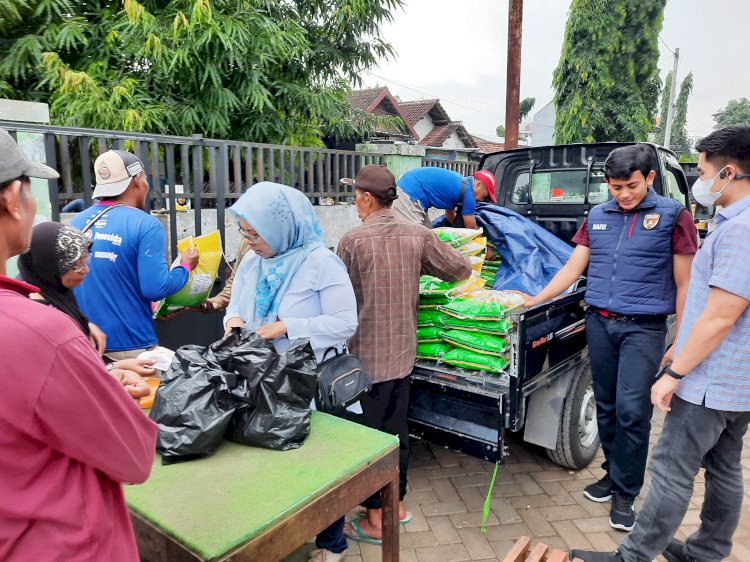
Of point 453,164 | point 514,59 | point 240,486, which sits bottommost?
point 240,486

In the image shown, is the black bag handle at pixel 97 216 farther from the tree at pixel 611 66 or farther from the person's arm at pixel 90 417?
the tree at pixel 611 66

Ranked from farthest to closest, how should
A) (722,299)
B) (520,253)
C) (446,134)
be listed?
(446,134)
(520,253)
(722,299)

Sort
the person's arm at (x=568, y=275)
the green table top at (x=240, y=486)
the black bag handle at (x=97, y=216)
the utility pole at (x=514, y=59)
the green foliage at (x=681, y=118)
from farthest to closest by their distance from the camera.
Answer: the green foliage at (x=681, y=118)
the utility pole at (x=514, y=59)
the person's arm at (x=568, y=275)
the black bag handle at (x=97, y=216)
the green table top at (x=240, y=486)

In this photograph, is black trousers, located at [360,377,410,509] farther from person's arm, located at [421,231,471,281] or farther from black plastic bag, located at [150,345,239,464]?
black plastic bag, located at [150,345,239,464]

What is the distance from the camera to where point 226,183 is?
435 centimetres

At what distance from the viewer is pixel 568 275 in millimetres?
3068

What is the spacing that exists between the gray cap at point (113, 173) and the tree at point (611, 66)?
19.1m

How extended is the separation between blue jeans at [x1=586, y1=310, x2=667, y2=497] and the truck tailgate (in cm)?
65

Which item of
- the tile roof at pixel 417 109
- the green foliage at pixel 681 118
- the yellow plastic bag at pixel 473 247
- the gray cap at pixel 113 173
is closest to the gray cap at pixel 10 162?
the gray cap at pixel 113 173

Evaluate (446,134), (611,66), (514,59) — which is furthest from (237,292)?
(446,134)

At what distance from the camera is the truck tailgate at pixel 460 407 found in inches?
105

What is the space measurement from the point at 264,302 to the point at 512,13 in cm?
755

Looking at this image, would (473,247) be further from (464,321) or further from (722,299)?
(722,299)

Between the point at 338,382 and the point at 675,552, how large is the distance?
193 cm
